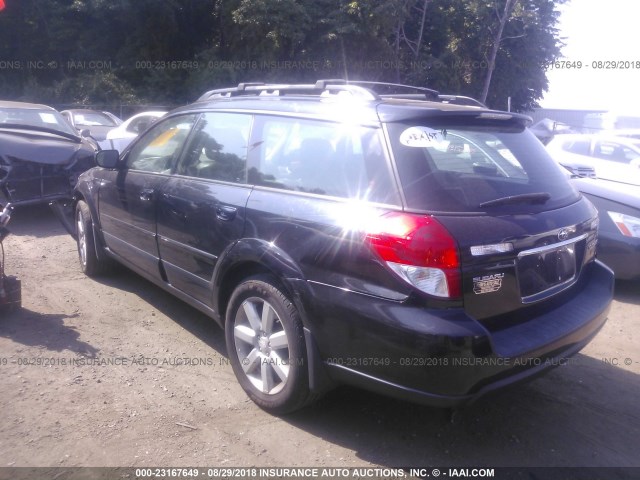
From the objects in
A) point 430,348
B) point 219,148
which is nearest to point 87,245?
point 219,148

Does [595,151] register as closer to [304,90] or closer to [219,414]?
[304,90]

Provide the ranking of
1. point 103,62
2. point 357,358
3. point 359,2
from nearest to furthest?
point 357,358, point 359,2, point 103,62

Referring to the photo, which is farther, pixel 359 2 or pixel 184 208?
pixel 359 2

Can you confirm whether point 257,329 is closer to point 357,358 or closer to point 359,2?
point 357,358

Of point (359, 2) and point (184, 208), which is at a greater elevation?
point (359, 2)

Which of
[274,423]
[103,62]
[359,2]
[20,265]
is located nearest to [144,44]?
[103,62]

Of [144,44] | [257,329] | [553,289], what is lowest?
[257,329]

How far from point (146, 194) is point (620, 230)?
4249 millimetres

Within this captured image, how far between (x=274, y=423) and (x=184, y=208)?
5.08 feet

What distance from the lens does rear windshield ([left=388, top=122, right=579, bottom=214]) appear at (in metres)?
2.93

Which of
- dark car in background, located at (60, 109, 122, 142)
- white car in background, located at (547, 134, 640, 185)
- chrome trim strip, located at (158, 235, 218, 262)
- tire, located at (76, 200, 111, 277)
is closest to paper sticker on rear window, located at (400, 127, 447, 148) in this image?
chrome trim strip, located at (158, 235, 218, 262)

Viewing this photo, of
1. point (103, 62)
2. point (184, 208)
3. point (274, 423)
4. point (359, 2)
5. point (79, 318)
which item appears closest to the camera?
point (274, 423)

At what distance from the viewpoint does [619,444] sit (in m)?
3.30

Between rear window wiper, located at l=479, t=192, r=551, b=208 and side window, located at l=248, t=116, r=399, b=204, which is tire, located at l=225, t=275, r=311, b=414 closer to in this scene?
side window, located at l=248, t=116, r=399, b=204
